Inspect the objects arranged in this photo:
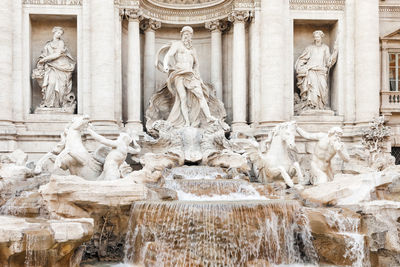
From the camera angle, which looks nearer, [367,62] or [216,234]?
[216,234]

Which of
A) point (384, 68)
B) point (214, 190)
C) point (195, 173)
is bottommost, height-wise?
point (214, 190)

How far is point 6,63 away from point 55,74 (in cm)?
146

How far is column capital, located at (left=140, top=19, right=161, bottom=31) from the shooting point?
16281 millimetres

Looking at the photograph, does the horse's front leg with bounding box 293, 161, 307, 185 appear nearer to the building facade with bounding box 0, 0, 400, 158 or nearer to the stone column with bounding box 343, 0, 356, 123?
the building facade with bounding box 0, 0, 400, 158

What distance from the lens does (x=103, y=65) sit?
48.3 ft

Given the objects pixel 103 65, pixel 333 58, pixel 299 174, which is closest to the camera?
pixel 299 174

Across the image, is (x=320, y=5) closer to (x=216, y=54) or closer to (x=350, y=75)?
(x=350, y=75)

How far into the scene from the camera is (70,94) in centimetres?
1542

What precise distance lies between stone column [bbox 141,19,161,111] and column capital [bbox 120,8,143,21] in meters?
0.96

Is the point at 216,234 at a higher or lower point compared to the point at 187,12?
lower

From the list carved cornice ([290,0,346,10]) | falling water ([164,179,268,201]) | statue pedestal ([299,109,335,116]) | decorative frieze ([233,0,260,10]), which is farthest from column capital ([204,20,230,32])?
falling water ([164,179,268,201])

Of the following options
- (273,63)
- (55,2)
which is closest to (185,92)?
(273,63)

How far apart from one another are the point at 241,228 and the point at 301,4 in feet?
30.9

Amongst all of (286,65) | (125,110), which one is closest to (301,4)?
(286,65)
